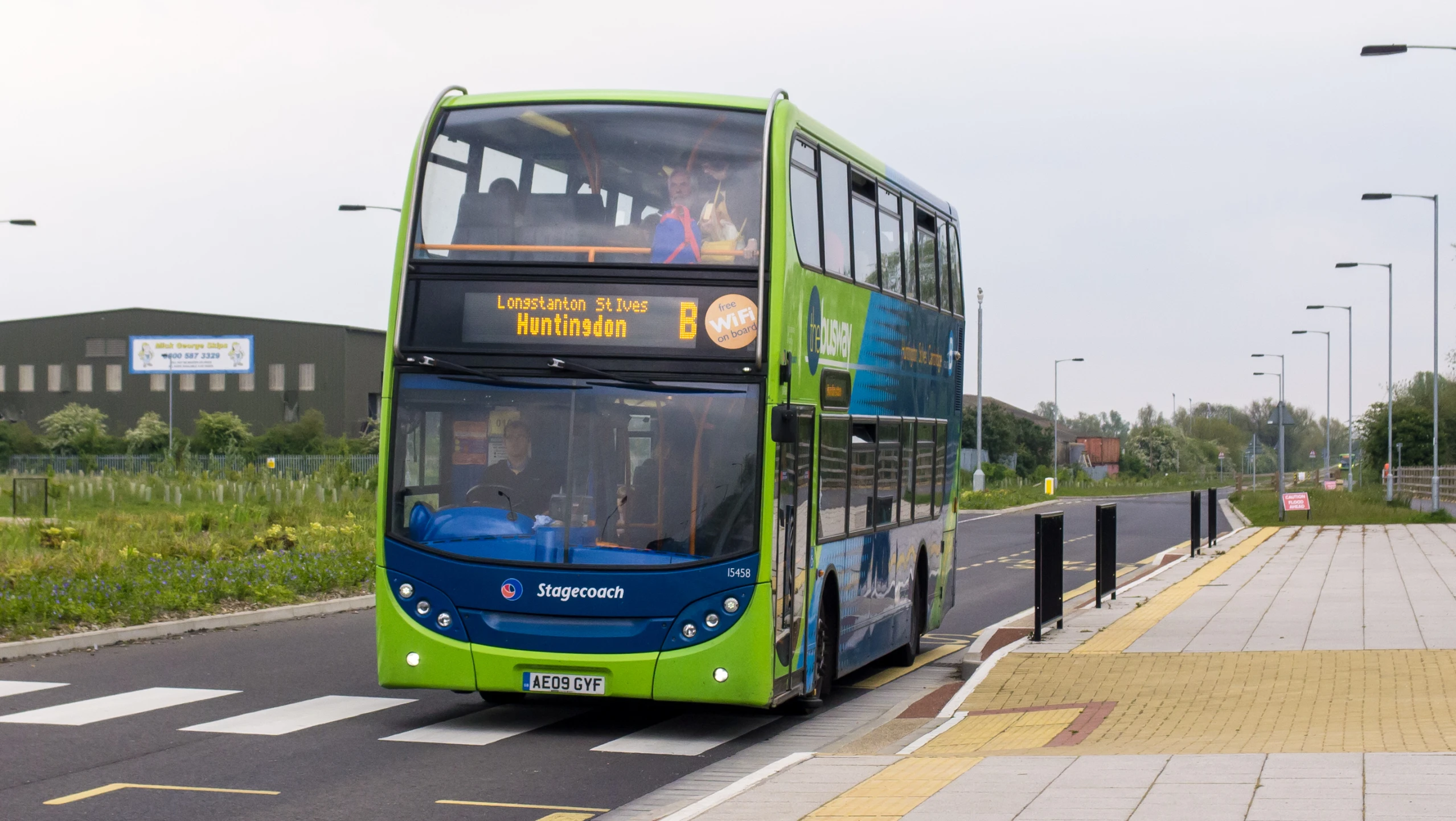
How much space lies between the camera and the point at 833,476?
11.6m

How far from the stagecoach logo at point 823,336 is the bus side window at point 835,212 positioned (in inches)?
15.3

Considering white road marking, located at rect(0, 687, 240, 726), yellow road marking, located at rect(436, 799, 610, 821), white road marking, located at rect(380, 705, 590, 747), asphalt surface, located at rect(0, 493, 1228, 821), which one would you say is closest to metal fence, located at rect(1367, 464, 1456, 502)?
asphalt surface, located at rect(0, 493, 1228, 821)

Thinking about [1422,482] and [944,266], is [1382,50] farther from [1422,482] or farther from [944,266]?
[1422,482]

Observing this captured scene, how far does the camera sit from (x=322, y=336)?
3893 inches

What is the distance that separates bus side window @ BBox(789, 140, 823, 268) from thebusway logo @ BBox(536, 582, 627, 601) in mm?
2529

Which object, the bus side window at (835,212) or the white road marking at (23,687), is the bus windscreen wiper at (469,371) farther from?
the white road marking at (23,687)

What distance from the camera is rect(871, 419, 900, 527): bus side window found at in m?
13.0

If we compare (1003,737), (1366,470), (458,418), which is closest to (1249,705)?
(1003,737)

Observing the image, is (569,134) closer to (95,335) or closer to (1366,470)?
(1366,470)

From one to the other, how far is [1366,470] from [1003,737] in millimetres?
84881

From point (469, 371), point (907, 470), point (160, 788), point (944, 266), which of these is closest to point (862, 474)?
point (907, 470)

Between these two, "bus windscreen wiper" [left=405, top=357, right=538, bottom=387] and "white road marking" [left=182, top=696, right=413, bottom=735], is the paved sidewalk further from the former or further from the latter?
"white road marking" [left=182, top=696, right=413, bottom=735]

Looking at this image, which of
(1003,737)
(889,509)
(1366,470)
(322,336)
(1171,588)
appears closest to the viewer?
(1003,737)

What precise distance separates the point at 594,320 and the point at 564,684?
2302mm
